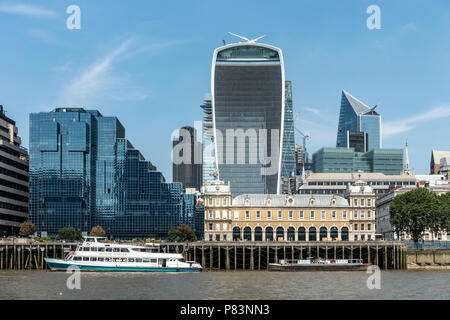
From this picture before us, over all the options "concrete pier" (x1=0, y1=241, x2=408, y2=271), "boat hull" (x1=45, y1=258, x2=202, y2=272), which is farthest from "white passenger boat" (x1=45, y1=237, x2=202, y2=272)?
"concrete pier" (x1=0, y1=241, x2=408, y2=271)

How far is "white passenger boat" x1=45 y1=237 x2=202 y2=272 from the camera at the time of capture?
14362cm

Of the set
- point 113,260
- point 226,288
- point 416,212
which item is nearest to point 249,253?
point 113,260

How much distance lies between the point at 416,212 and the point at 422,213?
1513mm

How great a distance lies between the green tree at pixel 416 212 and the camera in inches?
7146

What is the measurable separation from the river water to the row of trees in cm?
6115

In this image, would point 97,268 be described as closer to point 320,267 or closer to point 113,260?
point 113,260

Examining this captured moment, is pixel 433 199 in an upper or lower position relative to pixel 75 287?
upper

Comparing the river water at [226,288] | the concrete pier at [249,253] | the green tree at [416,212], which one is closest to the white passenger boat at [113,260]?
the concrete pier at [249,253]

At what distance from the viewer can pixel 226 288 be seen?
334ft

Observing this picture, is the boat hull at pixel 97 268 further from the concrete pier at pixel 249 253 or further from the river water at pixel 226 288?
the river water at pixel 226 288

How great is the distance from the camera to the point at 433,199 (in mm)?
184125
